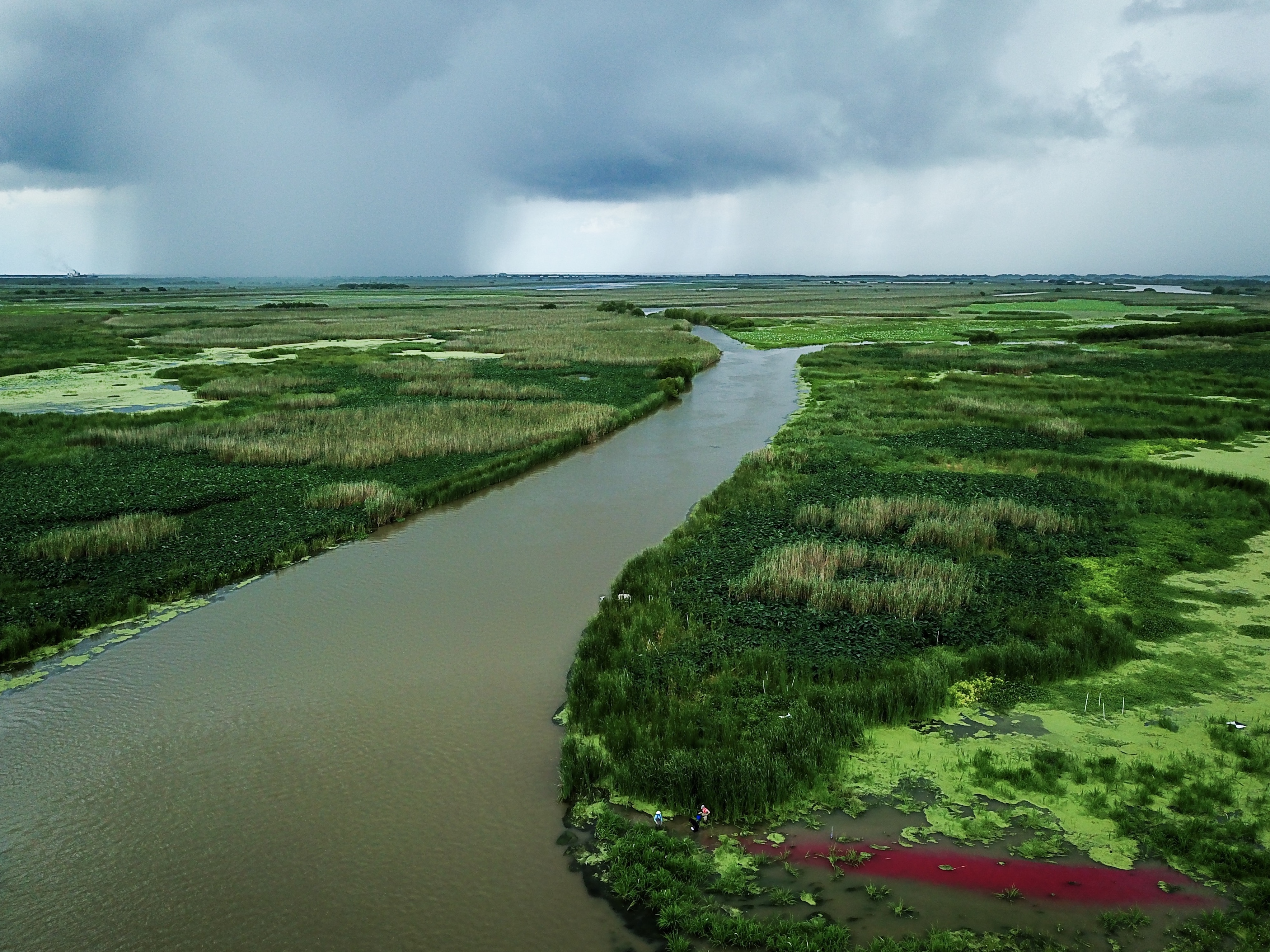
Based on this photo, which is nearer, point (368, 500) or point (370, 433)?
point (368, 500)

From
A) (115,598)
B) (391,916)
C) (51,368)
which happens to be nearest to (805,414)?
(115,598)

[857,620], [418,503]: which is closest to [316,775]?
[857,620]

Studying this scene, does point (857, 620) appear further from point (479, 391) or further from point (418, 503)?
point (479, 391)

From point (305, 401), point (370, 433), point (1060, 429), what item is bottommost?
point (1060, 429)

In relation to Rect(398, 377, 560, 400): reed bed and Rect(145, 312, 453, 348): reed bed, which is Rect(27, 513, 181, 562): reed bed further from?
Rect(145, 312, 453, 348): reed bed

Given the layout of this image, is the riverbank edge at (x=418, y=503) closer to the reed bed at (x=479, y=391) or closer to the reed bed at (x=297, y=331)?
the reed bed at (x=479, y=391)

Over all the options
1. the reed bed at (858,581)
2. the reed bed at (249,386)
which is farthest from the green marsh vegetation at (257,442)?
the reed bed at (858,581)
